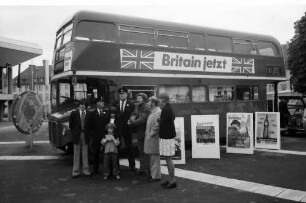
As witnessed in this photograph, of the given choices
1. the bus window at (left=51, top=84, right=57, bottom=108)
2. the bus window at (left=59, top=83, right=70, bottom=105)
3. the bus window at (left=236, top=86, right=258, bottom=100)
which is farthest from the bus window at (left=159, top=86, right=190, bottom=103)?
the bus window at (left=51, top=84, right=57, bottom=108)

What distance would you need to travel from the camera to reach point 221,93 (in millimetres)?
12672

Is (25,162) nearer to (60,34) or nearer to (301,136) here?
(60,34)

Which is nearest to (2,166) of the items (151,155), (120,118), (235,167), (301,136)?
(120,118)

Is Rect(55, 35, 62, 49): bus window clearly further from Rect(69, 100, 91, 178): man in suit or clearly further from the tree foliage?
the tree foliage

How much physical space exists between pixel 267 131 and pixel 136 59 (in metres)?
5.18

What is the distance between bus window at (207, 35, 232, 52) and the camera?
1226cm

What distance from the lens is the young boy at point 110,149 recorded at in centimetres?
768

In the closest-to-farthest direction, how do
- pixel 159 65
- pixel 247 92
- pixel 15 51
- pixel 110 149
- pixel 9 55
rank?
pixel 110 149 → pixel 159 65 → pixel 247 92 → pixel 15 51 → pixel 9 55

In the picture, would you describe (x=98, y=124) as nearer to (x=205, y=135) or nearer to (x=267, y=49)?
(x=205, y=135)

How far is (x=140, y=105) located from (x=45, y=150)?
590 centimetres

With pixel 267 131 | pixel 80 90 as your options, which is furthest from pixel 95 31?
pixel 267 131

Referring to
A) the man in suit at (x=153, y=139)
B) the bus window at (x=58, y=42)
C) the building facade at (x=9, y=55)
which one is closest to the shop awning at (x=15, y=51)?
the building facade at (x=9, y=55)

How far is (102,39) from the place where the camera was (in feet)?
32.8

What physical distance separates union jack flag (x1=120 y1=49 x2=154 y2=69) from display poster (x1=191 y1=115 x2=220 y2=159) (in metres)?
2.26
